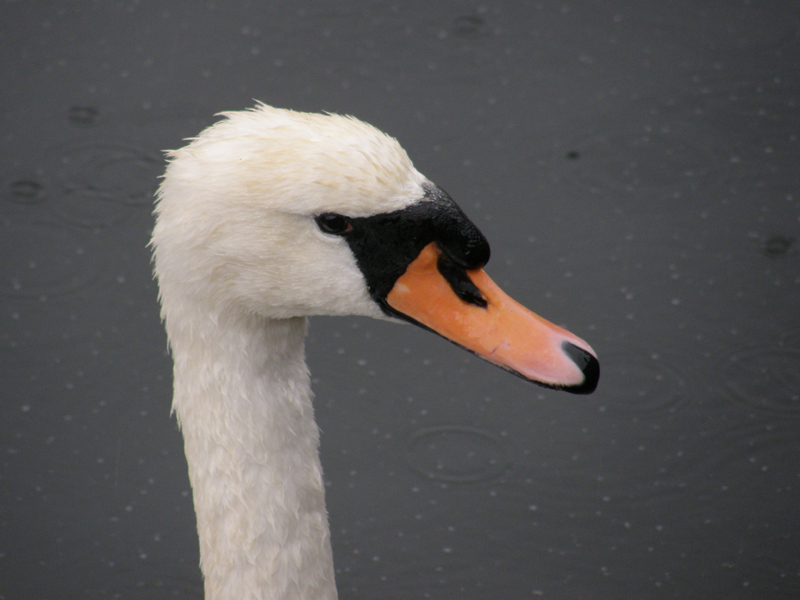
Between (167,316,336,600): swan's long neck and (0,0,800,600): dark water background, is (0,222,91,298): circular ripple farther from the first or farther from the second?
(167,316,336,600): swan's long neck

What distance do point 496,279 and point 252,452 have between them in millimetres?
1428

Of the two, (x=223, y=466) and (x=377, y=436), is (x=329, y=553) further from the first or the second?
(x=377, y=436)

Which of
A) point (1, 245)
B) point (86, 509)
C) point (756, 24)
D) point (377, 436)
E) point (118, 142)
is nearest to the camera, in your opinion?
point (86, 509)

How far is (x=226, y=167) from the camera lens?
112 cm

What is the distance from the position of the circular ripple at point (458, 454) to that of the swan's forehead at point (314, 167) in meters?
1.21

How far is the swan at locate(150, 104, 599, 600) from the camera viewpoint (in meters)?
1.12

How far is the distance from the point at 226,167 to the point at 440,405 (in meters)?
1.34

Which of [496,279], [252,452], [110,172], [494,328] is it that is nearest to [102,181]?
[110,172]

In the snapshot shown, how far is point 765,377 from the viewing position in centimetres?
237

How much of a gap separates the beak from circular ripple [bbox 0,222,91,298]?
169cm

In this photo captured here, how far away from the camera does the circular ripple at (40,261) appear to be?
2.61m

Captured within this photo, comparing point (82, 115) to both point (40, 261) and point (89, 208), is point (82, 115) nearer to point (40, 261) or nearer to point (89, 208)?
point (89, 208)

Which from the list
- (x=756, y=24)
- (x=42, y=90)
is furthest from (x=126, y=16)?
(x=756, y=24)

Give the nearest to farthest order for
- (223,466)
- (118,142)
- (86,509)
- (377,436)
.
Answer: (223,466)
(86,509)
(377,436)
(118,142)
